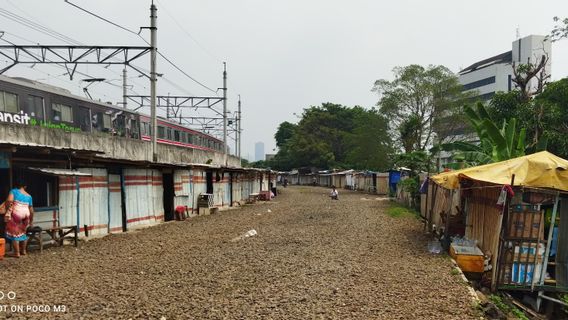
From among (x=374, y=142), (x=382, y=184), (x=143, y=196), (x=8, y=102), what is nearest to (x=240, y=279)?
(x=143, y=196)

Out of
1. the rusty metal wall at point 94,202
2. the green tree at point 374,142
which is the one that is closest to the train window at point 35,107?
the rusty metal wall at point 94,202

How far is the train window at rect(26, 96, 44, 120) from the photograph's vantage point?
16.0m

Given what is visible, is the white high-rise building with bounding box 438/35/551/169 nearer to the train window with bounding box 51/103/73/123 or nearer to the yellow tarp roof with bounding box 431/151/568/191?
the train window with bounding box 51/103/73/123

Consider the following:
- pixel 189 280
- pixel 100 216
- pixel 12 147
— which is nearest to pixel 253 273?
pixel 189 280

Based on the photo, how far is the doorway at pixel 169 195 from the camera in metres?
20.2

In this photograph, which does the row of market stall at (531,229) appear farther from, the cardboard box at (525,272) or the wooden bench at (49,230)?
the wooden bench at (49,230)

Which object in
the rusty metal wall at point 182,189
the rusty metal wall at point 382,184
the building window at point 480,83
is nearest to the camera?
the rusty metal wall at point 182,189

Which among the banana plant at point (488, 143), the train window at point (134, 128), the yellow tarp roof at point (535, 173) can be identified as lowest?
the yellow tarp roof at point (535, 173)

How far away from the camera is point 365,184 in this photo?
5191 centimetres

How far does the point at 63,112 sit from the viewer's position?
18.2m

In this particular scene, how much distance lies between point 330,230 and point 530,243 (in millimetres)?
8175

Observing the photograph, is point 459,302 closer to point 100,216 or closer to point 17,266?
point 17,266

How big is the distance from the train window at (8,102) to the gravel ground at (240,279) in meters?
5.65

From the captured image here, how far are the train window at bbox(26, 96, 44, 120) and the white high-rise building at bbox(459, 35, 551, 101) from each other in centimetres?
5978
